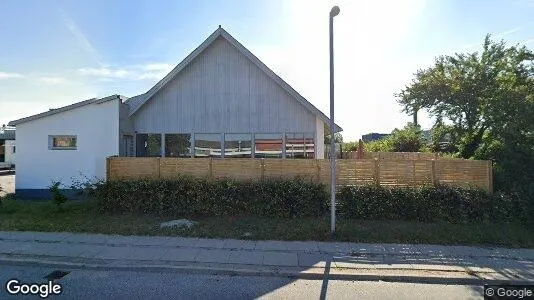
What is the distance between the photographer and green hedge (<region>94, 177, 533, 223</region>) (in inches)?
368

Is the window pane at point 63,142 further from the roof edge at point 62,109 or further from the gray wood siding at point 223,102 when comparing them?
the gray wood siding at point 223,102

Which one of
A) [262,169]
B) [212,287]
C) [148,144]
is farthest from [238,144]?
[212,287]

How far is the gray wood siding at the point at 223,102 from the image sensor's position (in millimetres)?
14180

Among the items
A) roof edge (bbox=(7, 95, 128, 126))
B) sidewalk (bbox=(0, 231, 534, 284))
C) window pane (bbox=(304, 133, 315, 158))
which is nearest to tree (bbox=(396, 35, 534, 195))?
sidewalk (bbox=(0, 231, 534, 284))

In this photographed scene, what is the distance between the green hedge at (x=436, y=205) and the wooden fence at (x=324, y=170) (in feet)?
1.45

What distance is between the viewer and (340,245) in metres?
7.55

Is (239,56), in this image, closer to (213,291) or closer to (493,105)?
(493,105)

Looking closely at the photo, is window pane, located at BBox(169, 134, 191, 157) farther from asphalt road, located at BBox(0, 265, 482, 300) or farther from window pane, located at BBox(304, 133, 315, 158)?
asphalt road, located at BBox(0, 265, 482, 300)

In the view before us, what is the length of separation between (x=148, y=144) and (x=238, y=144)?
13.3 feet

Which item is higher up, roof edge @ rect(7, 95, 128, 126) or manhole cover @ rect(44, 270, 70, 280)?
roof edge @ rect(7, 95, 128, 126)

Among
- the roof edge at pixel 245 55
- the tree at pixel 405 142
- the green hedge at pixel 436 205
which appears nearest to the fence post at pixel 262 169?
the green hedge at pixel 436 205

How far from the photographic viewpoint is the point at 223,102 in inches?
564

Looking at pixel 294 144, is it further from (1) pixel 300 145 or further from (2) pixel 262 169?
(2) pixel 262 169

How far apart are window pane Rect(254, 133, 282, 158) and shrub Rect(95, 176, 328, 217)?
170 inches
